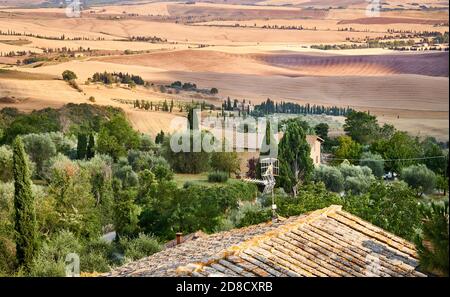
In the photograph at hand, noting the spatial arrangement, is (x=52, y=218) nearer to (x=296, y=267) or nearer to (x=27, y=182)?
(x=27, y=182)

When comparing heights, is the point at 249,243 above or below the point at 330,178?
above

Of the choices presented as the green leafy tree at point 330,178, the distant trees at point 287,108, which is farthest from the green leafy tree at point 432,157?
the green leafy tree at point 330,178

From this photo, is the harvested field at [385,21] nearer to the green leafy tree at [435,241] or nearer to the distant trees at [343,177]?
the distant trees at [343,177]

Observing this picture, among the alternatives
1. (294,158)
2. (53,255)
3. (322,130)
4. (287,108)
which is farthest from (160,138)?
(53,255)

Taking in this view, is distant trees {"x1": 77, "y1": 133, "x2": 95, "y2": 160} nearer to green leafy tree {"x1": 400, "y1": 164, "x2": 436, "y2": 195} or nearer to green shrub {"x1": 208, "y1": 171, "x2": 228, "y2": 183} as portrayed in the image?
green shrub {"x1": 208, "y1": 171, "x2": 228, "y2": 183}

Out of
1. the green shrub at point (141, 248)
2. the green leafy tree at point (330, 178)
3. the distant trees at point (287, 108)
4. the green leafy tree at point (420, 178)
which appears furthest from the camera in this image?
the distant trees at point (287, 108)

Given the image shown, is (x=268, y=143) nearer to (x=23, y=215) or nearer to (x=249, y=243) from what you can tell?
(x=23, y=215)
